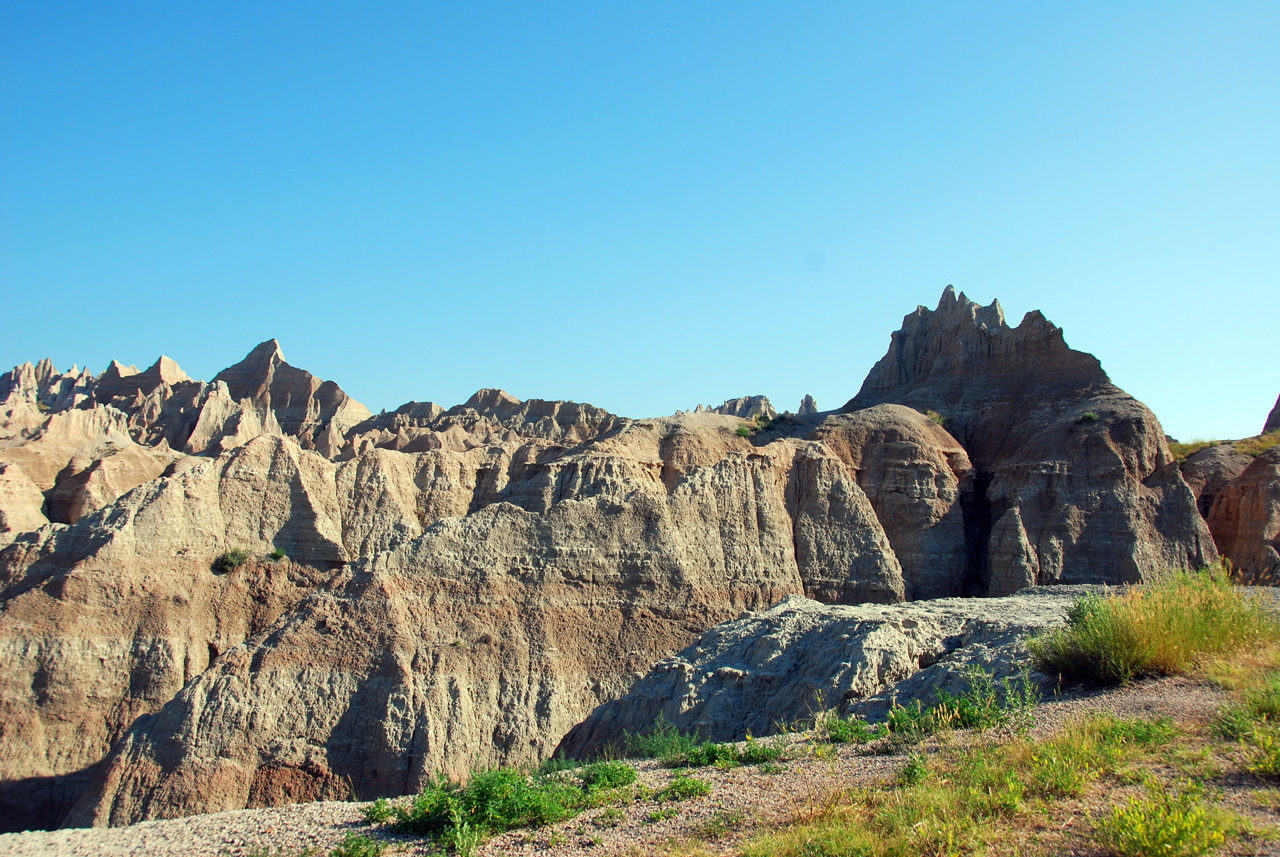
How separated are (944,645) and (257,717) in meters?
16.6

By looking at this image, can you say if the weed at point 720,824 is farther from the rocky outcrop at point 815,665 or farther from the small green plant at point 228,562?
the small green plant at point 228,562

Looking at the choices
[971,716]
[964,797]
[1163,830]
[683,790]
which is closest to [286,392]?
[683,790]

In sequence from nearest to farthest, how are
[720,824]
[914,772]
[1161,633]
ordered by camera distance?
[720,824]
[914,772]
[1161,633]

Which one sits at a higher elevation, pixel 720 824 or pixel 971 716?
pixel 971 716

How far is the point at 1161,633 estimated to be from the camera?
1000 cm

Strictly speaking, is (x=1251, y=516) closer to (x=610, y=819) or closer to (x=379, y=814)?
(x=610, y=819)

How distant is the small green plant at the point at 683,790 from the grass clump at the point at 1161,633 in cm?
531

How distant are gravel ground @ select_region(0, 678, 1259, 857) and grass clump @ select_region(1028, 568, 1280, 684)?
1.09 ft

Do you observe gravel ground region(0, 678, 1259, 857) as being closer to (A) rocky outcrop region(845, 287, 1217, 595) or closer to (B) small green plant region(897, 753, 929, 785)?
(B) small green plant region(897, 753, 929, 785)

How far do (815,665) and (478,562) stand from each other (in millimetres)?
11656

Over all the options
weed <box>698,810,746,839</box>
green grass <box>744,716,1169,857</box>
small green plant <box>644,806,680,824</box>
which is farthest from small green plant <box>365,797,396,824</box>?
green grass <box>744,716,1169,857</box>

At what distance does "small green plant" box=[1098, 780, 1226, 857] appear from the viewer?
18.1 feet

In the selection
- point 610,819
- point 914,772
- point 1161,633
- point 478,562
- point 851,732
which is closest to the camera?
point 914,772

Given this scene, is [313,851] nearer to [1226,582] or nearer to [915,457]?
[1226,582]
